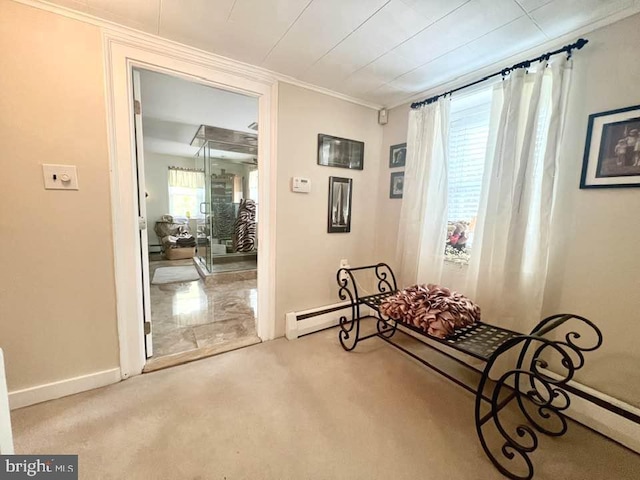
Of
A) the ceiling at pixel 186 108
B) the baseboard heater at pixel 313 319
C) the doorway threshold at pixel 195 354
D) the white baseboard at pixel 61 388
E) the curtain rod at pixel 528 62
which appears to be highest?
the ceiling at pixel 186 108

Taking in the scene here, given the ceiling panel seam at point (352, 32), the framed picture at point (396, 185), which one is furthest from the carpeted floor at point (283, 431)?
the ceiling panel seam at point (352, 32)

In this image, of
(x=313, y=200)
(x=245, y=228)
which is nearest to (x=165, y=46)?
(x=313, y=200)

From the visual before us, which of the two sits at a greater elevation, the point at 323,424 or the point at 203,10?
the point at 203,10

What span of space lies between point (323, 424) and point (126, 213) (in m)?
1.73

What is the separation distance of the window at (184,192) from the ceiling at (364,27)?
5.03m

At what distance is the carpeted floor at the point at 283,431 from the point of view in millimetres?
1123

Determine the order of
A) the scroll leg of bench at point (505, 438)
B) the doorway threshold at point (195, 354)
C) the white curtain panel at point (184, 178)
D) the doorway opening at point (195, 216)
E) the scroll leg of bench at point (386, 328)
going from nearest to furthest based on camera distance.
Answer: the scroll leg of bench at point (505, 438) < the doorway threshold at point (195, 354) < the doorway opening at point (195, 216) < the scroll leg of bench at point (386, 328) < the white curtain panel at point (184, 178)

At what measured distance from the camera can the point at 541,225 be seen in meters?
1.47

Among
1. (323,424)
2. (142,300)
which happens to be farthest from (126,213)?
(323,424)

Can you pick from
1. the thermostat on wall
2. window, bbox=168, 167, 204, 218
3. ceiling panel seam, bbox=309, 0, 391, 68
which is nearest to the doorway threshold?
the thermostat on wall

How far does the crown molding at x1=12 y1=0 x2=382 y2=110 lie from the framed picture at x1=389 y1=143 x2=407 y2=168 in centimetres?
90

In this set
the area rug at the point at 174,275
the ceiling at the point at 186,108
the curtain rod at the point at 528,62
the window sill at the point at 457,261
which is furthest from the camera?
the area rug at the point at 174,275

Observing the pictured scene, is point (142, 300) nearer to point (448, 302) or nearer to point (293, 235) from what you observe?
point (293, 235)

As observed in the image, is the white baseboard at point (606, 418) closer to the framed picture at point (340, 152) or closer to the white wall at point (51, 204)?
the framed picture at point (340, 152)
